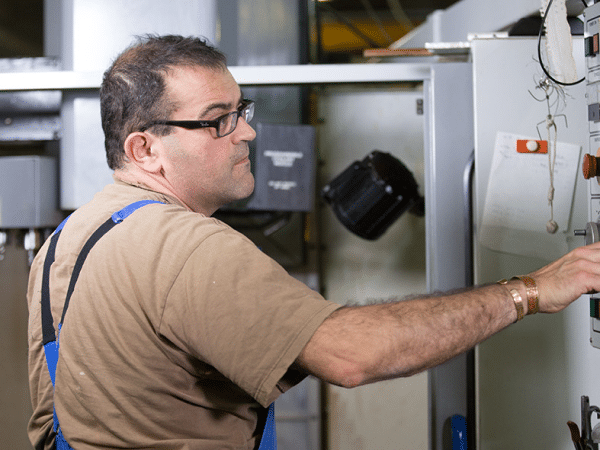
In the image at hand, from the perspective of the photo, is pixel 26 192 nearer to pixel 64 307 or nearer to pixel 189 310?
pixel 64 307

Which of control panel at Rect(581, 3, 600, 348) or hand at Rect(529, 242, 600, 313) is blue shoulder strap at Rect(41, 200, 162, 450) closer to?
hand at Rect(529, 242, 600, 313)

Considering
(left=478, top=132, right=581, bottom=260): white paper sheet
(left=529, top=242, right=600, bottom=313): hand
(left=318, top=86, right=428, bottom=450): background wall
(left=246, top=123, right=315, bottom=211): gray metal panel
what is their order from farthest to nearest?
(left=318, top=86, right=428, bottom=450): background wall
(left=246, top=123, right=315, bottom=211): gray metal panel
(left=478, top=132, right=581, bottom=260): white paper sheet
(left=529, top=242, right=600, bottom=313): hand

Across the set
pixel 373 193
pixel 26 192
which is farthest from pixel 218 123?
pixel 26 192

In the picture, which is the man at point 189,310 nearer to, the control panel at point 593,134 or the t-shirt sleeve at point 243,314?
the t-shirt sleeve at point 243,314

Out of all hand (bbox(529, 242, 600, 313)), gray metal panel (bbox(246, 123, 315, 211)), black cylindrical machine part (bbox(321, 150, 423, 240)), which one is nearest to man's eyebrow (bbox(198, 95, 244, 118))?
hand (bbox(529, 242, 600, 313))

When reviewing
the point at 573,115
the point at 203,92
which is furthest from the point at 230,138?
the point at 573,115

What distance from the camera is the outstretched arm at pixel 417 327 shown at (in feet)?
2.10

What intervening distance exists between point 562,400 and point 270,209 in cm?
97

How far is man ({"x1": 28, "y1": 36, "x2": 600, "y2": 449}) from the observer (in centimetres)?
64

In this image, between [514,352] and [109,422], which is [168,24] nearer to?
[109,422]

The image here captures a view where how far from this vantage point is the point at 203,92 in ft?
3.05

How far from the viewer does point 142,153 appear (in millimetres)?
965

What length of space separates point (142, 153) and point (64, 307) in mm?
312

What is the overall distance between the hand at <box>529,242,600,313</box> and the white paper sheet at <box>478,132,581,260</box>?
0.51 m
